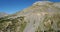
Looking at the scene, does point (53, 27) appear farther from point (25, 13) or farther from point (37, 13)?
Result: point (25, 13)

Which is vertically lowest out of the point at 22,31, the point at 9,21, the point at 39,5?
the point at 22,31

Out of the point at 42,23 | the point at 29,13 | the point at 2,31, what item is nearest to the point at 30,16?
the point at 29,13

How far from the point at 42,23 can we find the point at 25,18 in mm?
1068

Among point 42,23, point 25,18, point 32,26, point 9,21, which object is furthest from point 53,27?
point 9,21

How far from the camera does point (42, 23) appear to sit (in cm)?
777

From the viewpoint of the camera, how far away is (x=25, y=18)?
8242mm

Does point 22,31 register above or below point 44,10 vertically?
below

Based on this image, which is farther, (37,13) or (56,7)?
(56,7)

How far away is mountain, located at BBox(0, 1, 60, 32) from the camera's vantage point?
7711 millimetres

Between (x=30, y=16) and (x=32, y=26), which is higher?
(x=30, y=16)

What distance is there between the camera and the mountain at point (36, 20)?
25.3ft

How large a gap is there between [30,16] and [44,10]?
34.5 inches

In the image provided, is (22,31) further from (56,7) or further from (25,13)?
(56,7)

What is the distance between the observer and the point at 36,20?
26.1 feet
